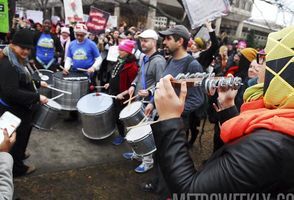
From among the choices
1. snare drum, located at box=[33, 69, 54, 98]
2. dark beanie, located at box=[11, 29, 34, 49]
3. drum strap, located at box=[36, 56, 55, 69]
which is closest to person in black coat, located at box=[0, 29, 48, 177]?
dark beanie, located at box=[11, 29, 34, 49]

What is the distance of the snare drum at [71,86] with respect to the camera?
18.6 ft

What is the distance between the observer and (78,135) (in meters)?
5.70

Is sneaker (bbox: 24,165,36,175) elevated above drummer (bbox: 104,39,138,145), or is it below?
below

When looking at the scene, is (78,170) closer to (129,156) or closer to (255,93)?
(129,156)

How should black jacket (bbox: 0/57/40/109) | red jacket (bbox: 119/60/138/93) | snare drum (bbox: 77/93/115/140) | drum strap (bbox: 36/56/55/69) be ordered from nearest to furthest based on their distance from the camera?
black jacket (bbox: 0/57/40/109), snare drum (bbox: 77/93/115/140), red jacket (bbox: 119/60/138/93), drum strap (bbox: 36/56/55/69)

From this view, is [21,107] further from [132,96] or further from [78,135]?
[78,135]

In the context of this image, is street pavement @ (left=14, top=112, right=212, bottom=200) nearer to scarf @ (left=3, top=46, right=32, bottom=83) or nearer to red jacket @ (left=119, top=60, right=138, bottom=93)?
red jacket @ (left=119, top=60, right=138, bottom=93)

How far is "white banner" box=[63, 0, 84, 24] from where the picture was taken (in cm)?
812

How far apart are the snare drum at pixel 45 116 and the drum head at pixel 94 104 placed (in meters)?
0.64

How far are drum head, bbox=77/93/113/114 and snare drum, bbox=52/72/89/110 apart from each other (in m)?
0.61

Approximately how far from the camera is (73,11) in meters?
8.17

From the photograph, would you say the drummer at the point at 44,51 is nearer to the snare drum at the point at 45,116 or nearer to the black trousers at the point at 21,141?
the snare drum at the point at 45,116

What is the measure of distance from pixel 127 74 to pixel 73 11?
3840 mm

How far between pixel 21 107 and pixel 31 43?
789mm
